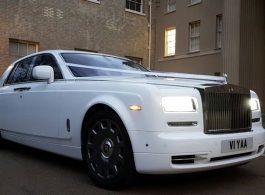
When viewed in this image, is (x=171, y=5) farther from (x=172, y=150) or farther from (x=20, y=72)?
(x=172, y=150)

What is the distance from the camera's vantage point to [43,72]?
4531 mm

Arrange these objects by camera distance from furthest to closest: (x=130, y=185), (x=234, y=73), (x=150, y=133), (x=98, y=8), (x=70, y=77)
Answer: (x=98, y=8) < (x=234, y=73) < (x=70, y=77) < (x=130, y=185) < (x=150, y=133)

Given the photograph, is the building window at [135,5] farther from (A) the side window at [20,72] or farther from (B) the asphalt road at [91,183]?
(B) the asphalt road at [91,183]

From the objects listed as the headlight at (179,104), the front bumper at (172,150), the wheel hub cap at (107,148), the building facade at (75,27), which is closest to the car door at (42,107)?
the wheel hub cap at (107,148)

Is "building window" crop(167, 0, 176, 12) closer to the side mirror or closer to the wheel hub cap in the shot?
the side mirror

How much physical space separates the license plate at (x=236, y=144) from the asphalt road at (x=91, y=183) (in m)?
0.44

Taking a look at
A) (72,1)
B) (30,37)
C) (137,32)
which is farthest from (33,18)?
(137,32)

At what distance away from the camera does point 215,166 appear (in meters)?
3.44

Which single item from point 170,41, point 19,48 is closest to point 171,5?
point 170,41

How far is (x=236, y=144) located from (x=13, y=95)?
3.47 meters

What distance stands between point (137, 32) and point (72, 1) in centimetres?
448

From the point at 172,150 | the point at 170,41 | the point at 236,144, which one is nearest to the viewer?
the point at 172,150

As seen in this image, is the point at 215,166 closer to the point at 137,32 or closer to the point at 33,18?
the point at 33,18

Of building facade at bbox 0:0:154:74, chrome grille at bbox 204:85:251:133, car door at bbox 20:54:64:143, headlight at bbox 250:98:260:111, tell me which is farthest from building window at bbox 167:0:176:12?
chrome grille at bbox 204:85:251:133
